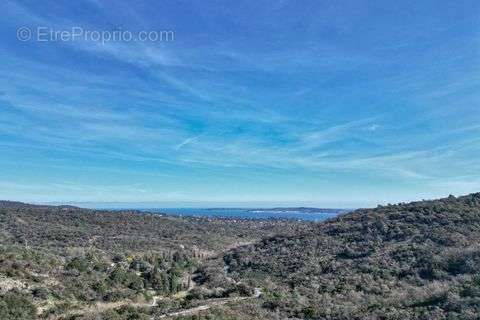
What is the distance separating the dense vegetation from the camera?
80.1 ft

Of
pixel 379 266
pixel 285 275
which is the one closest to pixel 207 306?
pixel 285 275

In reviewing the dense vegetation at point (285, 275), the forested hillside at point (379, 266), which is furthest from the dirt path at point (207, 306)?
the forested hillside at point (379, 266)

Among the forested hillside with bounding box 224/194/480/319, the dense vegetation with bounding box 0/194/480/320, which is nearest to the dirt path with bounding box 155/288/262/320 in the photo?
the dense vegetation with bounding box 0/194/480/320

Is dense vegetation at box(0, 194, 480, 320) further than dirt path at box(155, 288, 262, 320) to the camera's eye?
No

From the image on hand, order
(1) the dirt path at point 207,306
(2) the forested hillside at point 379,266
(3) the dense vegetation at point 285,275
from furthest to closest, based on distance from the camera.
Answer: (1) the dirt path at point 207,306 → (3) the dense vegetation at point 285,275 → (2) the forested hillside at point 379,266

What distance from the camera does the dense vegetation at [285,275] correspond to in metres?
24.4

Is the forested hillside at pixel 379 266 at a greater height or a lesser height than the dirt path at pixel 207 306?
greater

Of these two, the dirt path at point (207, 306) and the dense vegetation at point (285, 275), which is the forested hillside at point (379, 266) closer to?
the dense vegetation at point (285, 275)

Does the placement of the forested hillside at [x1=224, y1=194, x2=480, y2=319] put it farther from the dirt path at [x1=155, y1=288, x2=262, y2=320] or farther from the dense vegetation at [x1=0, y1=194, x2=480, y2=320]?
the dirt path at [x1=155, y1=288, x2=262, y2=320]

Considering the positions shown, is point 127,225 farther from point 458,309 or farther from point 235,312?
point 458,309

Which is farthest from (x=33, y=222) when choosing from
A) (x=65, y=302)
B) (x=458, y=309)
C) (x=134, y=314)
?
(x=458, y=309)

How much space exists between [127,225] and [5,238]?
3118cm

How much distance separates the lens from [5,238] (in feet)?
184

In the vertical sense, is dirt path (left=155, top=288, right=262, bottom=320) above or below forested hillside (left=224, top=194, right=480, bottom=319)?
below
